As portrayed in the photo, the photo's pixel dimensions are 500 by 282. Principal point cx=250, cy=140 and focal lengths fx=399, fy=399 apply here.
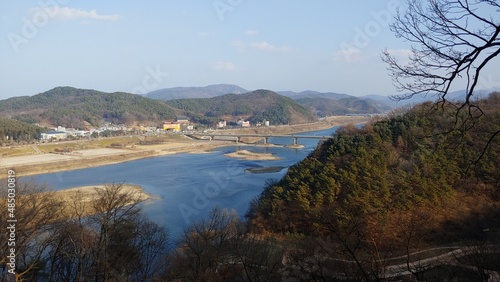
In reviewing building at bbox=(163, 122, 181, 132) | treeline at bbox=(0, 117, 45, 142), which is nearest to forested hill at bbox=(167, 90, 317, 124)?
building at bbox=(163, 122, 181, 132)

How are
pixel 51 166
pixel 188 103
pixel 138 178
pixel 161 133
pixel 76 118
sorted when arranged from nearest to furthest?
pixel 138 178, pixel 51 166, pixel 161 133, pixel 76 118, pixel 188 103

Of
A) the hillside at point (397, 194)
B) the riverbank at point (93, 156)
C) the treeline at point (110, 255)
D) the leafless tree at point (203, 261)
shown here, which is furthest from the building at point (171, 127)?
the leafless tree at point (203, 261)

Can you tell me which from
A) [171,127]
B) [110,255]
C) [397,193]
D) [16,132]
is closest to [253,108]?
[171,127]

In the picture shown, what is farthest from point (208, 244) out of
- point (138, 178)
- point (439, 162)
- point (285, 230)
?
point (138, 178)

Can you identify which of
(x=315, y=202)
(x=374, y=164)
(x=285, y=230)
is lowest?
(x=285, y=230)

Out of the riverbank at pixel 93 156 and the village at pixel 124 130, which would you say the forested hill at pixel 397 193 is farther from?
the village at pixel 124 130

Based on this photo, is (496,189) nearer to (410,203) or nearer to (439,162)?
(439,162)

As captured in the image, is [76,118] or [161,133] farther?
[76,118]
